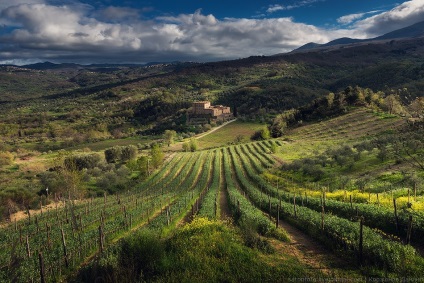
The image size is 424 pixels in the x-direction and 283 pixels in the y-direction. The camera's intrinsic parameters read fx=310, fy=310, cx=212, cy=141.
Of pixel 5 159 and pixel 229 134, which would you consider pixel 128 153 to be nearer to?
pixel 5 159

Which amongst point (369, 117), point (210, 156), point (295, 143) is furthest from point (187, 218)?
point (369, 117)

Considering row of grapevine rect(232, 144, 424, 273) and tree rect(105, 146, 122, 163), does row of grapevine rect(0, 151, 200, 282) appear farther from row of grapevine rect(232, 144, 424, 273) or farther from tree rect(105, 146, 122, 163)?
tree rect(105, 146, 122, 163)

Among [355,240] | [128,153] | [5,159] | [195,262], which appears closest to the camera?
[195,262]

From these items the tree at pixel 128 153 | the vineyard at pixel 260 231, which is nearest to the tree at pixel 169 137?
the tree at pixel 128 153

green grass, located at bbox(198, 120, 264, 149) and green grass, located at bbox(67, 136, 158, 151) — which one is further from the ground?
green grass, located at bbox(198, 120, 264, 149)

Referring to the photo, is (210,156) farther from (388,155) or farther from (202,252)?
(202,252)

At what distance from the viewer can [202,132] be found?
526 feet

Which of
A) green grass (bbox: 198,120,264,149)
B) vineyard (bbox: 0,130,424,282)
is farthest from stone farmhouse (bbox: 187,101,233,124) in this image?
vineyard (bbox: 0,130,424,282)

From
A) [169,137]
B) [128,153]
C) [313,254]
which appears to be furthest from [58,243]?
[169,137]

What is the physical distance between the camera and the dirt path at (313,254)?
15983 millimetres

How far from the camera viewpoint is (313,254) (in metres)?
18.9

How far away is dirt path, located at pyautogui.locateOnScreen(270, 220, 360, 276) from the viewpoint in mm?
15983

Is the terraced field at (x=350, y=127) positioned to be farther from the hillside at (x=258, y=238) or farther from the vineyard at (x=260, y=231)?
the vineyard at (x=260, y=231)

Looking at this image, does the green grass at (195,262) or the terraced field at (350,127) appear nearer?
the green grass at (195,262)
